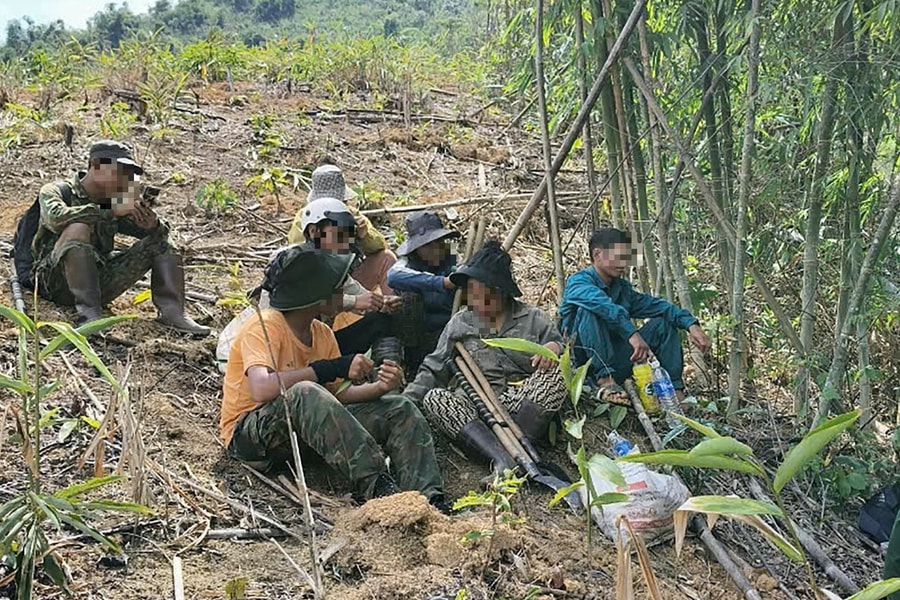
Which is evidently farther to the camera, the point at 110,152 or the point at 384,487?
the point at 110,152

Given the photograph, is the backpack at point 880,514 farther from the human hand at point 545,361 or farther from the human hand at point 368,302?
the human hand at point 368,302

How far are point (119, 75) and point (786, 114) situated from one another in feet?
19.4

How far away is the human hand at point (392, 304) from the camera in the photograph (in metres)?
4.11

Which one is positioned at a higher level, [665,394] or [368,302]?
[368,302]

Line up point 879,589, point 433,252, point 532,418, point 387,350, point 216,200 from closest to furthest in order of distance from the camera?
1. point 879,589
2. point 532,418
3. point 387,350
4. point 433,252
5. point 216,200

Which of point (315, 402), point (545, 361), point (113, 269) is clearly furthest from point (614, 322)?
point (113, 269)

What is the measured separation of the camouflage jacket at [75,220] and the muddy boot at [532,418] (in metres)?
1.91

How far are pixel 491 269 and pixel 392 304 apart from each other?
53 centimetres

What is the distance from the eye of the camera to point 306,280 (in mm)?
3295

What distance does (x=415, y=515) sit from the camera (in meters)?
2.82

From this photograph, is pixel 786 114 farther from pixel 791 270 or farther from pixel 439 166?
pixel 439 166

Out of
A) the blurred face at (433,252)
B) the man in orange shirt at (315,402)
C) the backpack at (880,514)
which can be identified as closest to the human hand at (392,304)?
the blurred face at (433,252)

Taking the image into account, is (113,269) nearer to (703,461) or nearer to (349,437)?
(349,437)

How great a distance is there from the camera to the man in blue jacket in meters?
4.05
